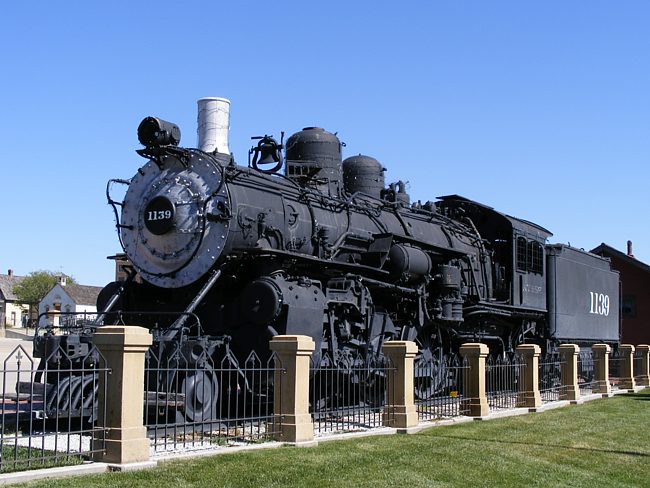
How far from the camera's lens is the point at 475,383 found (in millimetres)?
14789

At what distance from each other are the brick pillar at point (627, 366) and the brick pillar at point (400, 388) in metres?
12.4

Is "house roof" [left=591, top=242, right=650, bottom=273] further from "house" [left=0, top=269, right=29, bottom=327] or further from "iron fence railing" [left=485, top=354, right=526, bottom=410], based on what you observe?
"house" [left=0, top=269, right=29, bottom=327]

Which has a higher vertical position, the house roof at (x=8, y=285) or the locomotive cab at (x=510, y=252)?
the house roof at (x=8, y=285)

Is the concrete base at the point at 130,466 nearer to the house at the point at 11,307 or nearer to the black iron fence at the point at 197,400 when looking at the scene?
the black iron fence at the point at 197,400

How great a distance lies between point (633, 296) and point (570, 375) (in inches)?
854

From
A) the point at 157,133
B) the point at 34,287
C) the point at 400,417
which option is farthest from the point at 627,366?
the point at 34,287

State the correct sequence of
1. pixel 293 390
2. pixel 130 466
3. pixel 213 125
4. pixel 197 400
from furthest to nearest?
pixel 213 125 → pixel 197 400 → pixel 293 390 → pixel 130 466

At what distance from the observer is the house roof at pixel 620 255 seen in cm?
3769

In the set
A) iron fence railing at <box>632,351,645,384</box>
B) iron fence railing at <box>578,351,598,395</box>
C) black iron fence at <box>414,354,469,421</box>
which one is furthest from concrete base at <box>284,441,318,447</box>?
iron fence railing at <box>632,351,645,384</box>

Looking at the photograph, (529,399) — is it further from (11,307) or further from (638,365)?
(11,307)

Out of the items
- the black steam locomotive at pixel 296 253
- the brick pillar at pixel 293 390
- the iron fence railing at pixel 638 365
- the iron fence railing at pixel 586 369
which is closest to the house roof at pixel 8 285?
the iron fence railing at pixel 638 365

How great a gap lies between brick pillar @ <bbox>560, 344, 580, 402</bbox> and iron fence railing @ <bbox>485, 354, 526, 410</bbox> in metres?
1.10

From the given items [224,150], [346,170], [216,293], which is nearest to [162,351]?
[216,293]

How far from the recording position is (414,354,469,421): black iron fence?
1491cm
